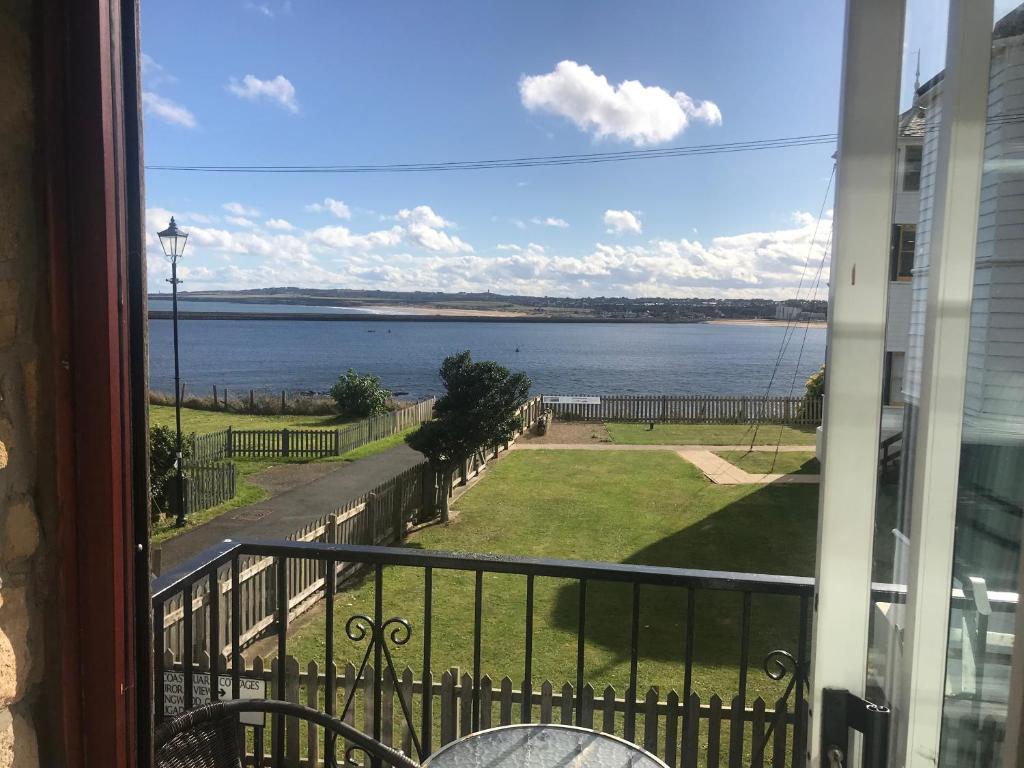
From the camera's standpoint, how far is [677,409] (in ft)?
64.3

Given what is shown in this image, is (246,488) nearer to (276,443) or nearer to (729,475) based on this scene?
(276,443)

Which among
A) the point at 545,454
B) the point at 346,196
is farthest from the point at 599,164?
the point at 545,454

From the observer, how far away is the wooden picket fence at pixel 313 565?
4.76 metres

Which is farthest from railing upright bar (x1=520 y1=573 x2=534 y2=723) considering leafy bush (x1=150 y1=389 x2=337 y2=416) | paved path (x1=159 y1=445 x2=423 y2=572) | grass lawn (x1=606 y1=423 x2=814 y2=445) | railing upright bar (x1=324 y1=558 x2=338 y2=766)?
leafy bush (x1=150 y1=389 x2=337 y2=416)

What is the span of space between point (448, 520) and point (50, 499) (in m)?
8.76

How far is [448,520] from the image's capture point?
9383 millimetres

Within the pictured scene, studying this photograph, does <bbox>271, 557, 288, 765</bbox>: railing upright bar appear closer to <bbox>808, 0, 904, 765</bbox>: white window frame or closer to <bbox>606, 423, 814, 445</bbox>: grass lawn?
<bbox>808, 0, 904, 765</bbox>: white window frame

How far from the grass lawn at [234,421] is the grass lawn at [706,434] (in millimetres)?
8823

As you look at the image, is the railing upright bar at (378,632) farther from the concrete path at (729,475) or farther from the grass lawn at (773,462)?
the grass lawn at (773,462)

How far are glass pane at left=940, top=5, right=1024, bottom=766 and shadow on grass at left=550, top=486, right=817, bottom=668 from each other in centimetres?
423

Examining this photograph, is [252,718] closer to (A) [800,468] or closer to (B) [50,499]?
(B) [50,499]

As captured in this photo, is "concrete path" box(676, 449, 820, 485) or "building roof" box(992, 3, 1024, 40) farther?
"concrete path" box(676, 449, 820, 485)

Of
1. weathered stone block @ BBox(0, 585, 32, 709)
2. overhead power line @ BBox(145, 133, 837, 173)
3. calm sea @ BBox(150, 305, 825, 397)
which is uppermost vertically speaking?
overhead power line @ BBox(145, 133, 837, 173)

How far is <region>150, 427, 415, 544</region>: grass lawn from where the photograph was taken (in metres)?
8.82
